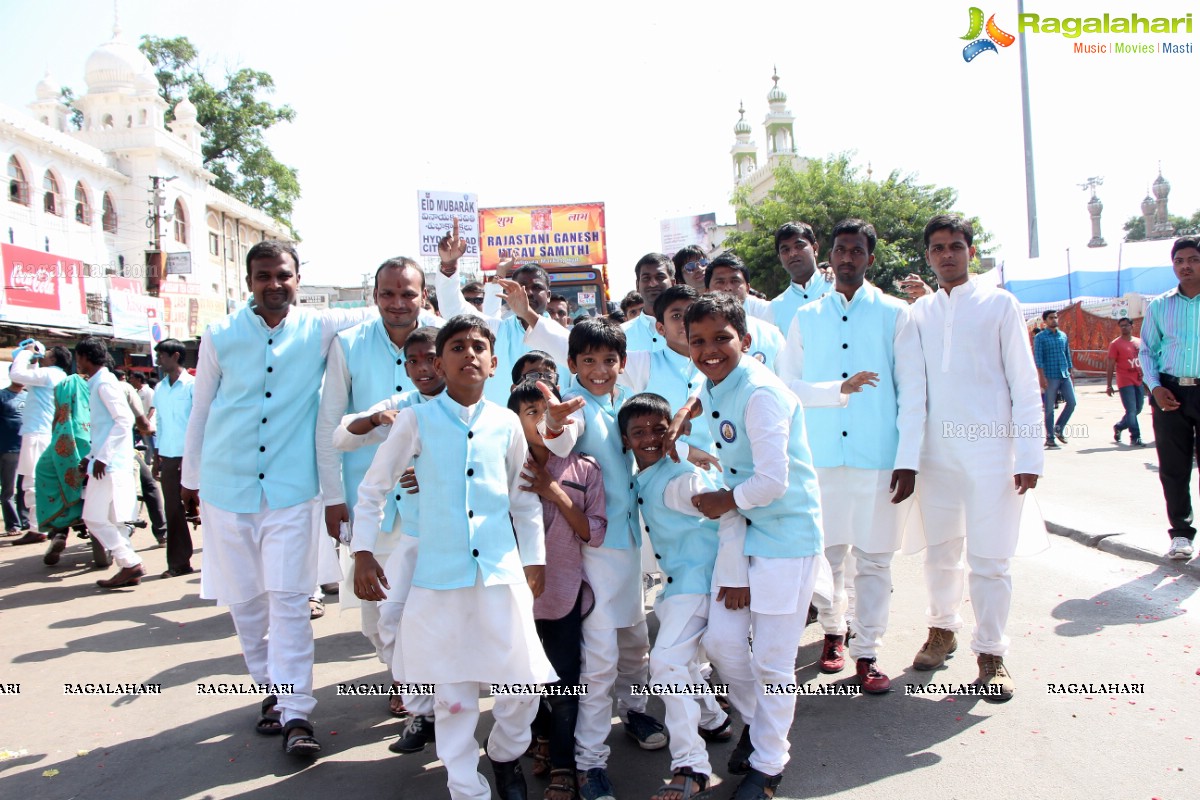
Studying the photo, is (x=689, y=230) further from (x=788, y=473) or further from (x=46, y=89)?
(x=788, y=473)

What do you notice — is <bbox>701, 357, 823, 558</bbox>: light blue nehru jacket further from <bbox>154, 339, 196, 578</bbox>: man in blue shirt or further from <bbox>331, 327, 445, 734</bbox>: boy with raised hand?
<bbox>154, 339, 196, 578</bbox>: man in blue shirt

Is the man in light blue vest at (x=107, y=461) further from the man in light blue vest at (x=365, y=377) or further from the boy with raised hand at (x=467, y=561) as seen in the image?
the boy with raised hand at (x=467, y=561)

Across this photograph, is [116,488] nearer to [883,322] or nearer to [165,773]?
[165,773]

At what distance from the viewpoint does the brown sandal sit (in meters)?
3.10

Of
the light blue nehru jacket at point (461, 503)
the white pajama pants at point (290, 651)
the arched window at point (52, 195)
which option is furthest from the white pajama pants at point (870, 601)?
the arched window at point (52, 195)

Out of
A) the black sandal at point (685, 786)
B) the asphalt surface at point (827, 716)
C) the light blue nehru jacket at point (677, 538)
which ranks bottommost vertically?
the asphalt surface at point (827, 716)

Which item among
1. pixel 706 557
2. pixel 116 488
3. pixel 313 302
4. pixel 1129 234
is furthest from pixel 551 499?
pixel 1129 234

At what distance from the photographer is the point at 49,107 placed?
1227 inches

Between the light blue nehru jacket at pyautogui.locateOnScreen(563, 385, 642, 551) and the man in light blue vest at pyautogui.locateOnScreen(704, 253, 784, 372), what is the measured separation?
1197mm

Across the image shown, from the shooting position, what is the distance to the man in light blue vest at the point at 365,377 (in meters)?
3.89

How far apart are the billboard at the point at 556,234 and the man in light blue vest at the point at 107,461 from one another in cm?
1783

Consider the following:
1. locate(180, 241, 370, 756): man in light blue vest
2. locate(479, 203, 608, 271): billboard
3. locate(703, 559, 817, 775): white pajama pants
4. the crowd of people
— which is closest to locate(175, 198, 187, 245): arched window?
locate(479, 203, 608, 271): billboard

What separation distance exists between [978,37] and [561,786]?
13.8m

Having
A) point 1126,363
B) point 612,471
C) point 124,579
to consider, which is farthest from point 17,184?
point 1126,363
